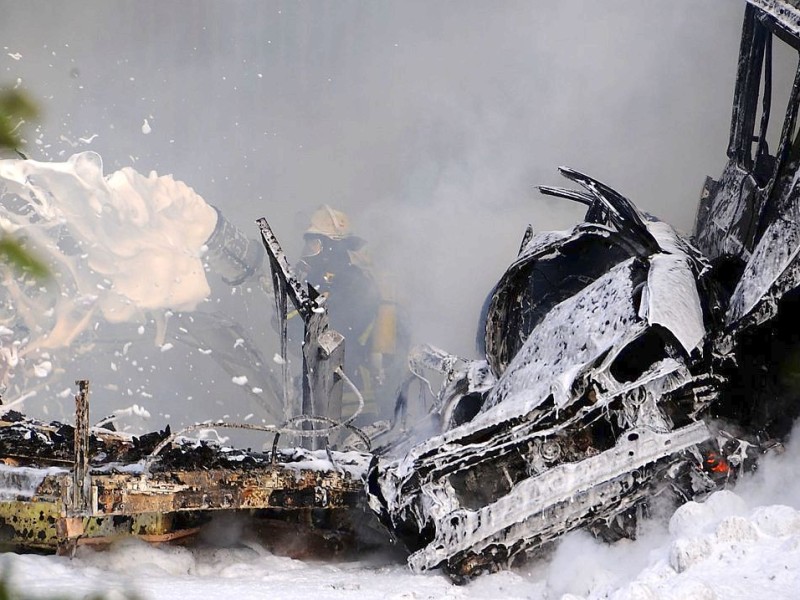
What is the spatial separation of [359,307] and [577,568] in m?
14.1

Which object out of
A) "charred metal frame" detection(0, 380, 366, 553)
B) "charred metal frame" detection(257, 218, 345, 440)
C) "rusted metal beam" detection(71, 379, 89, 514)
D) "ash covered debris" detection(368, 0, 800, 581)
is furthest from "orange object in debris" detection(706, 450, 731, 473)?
"charred metal frame" detection(257, 218, 345, 440)

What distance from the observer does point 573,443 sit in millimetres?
4082

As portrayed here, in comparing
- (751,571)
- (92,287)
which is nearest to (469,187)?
(92,287)

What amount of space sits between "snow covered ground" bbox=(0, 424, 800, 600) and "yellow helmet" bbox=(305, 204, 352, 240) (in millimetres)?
13938

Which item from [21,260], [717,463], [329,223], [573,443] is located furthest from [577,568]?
[329,223]

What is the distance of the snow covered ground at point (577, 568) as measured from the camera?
3173 millimetres

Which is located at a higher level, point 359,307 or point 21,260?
point 359,307

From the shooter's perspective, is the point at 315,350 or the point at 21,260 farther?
the point at 315,350

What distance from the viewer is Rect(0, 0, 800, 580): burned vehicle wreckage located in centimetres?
398

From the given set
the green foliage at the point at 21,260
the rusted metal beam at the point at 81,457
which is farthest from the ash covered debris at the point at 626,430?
the green foliage at the point at 21,260

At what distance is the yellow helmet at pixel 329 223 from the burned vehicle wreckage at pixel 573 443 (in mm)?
13507

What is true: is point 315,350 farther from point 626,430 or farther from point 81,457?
point 626,430

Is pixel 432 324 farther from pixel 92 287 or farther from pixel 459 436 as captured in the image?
pixel 459 436

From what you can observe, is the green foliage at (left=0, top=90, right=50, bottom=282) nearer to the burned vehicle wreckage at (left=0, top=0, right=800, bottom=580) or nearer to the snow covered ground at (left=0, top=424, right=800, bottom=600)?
the snow covered ground at (left=0, top=424, right=800, bottom=600)
